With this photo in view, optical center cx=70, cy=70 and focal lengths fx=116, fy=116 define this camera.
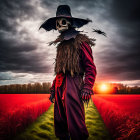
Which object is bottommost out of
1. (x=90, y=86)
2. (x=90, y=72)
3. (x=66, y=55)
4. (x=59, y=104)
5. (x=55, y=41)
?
(x=59, y=104)

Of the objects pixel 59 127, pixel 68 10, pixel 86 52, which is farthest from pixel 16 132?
pixel 68 10

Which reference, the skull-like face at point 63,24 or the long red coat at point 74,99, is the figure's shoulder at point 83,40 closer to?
the long red coat at point 74,99

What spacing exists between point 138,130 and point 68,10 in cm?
276

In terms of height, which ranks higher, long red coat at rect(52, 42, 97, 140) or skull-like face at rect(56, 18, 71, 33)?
skull-like face at rect(56, 18, 71, 33)

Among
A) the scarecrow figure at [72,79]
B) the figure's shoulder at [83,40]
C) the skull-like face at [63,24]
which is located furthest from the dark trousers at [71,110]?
the skull-like face at [63,24]

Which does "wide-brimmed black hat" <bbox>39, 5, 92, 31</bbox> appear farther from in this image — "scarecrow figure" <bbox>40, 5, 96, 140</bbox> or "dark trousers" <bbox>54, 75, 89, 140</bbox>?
"dark trousers" <bbox>54, 75, 89, 140</bbox>

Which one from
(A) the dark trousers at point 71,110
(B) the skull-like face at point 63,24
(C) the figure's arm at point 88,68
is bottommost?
(A) the dark trousers at point 71,110

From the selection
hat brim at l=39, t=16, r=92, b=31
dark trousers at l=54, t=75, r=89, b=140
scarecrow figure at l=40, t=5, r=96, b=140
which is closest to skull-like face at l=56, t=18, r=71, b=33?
scarecrow figure at l=40, t=5, r=96, b=140

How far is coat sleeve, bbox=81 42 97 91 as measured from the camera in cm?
199

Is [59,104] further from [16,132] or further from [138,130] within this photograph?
[16,132]

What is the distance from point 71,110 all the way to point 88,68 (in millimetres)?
769

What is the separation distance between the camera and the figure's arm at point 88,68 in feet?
6.39

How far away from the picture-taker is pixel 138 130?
211 cm

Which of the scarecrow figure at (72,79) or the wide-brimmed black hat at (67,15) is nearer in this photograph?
the scarecrow figure at (72,79)
